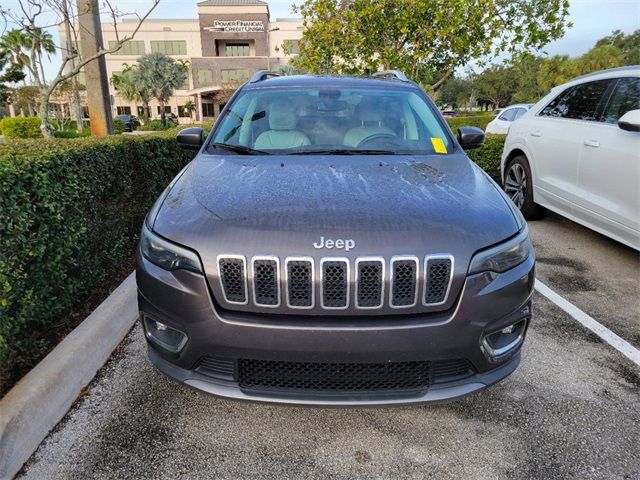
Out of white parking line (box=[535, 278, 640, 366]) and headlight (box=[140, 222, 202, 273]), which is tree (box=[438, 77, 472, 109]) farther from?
headlight (box=[140, 222, 202, 273])

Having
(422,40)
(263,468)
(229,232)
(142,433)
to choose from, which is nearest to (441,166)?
(229,232)

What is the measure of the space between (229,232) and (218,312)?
0.32m

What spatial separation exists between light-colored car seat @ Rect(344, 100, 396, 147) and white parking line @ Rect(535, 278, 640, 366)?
1.88 metres

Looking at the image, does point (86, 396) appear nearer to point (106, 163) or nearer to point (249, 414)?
point (249, 414)

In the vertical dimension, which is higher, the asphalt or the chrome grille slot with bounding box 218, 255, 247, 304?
the chrome grille slot with bounding box 218, 255, 247, 304

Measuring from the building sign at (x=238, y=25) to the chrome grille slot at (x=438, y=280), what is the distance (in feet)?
196

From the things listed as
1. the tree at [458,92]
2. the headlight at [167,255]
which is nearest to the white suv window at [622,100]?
the headlight at [167,255]

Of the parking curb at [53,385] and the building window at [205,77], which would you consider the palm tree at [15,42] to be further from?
the building window at [205,77]

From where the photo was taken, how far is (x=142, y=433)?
2229 millimetres

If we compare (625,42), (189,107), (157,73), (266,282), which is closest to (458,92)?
(625,42)

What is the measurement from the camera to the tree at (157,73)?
4925cm

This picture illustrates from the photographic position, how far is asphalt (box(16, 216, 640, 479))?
2.02 meters

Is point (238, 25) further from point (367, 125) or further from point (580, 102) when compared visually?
point (367, 125)

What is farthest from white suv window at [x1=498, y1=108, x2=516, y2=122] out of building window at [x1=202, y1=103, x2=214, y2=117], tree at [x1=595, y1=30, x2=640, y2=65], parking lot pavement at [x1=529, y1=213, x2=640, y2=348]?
building window at [x1=202, y1=103, x2=214, y2=117]
